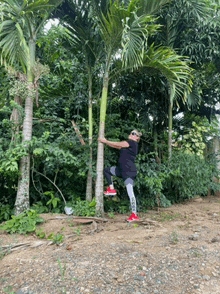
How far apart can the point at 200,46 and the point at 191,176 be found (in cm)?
331

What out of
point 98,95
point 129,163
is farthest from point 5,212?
point 98,95

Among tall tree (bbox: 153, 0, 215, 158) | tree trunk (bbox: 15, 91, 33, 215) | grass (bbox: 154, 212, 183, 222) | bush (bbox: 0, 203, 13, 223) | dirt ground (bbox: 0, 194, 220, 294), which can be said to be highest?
tall tree (bbox: 153, 0, 215, 158)

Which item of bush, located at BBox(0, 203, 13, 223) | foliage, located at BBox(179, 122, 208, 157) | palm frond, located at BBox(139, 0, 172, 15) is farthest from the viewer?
foliage, located at BBox(179, 122, 208, 157)

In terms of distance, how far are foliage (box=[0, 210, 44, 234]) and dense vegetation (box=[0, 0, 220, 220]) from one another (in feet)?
1.10

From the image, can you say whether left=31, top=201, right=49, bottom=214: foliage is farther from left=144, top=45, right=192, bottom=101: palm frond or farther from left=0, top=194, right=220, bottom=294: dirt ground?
left=144, top=45, right=192, bottom=101: palm frond

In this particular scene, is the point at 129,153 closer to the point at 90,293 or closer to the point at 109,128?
the point at 109,128

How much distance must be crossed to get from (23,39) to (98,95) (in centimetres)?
219

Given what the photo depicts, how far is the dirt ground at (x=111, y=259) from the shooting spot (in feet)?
6.66

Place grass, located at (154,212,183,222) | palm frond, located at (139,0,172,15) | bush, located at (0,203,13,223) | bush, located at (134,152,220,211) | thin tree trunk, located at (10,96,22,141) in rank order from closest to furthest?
palm frond, located at (139,0,172,15)
thin tree trunk, located at (10,96,22,141)
bush, located at (0,203,13,223)
grass, located at (154,212,183,222)
bush, located at (134,152,220,211)

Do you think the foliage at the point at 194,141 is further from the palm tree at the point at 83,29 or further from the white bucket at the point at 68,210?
the white bucket at the point at 68,210

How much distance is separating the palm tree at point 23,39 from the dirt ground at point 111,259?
34.8 inches

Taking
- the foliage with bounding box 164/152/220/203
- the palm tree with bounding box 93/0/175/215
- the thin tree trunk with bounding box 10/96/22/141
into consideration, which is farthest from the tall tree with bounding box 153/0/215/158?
the thin tree trunk with bounding box 10/96/22/141

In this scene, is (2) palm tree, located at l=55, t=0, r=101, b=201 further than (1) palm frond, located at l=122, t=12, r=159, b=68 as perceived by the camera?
Yes

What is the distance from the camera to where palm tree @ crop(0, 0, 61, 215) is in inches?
140
